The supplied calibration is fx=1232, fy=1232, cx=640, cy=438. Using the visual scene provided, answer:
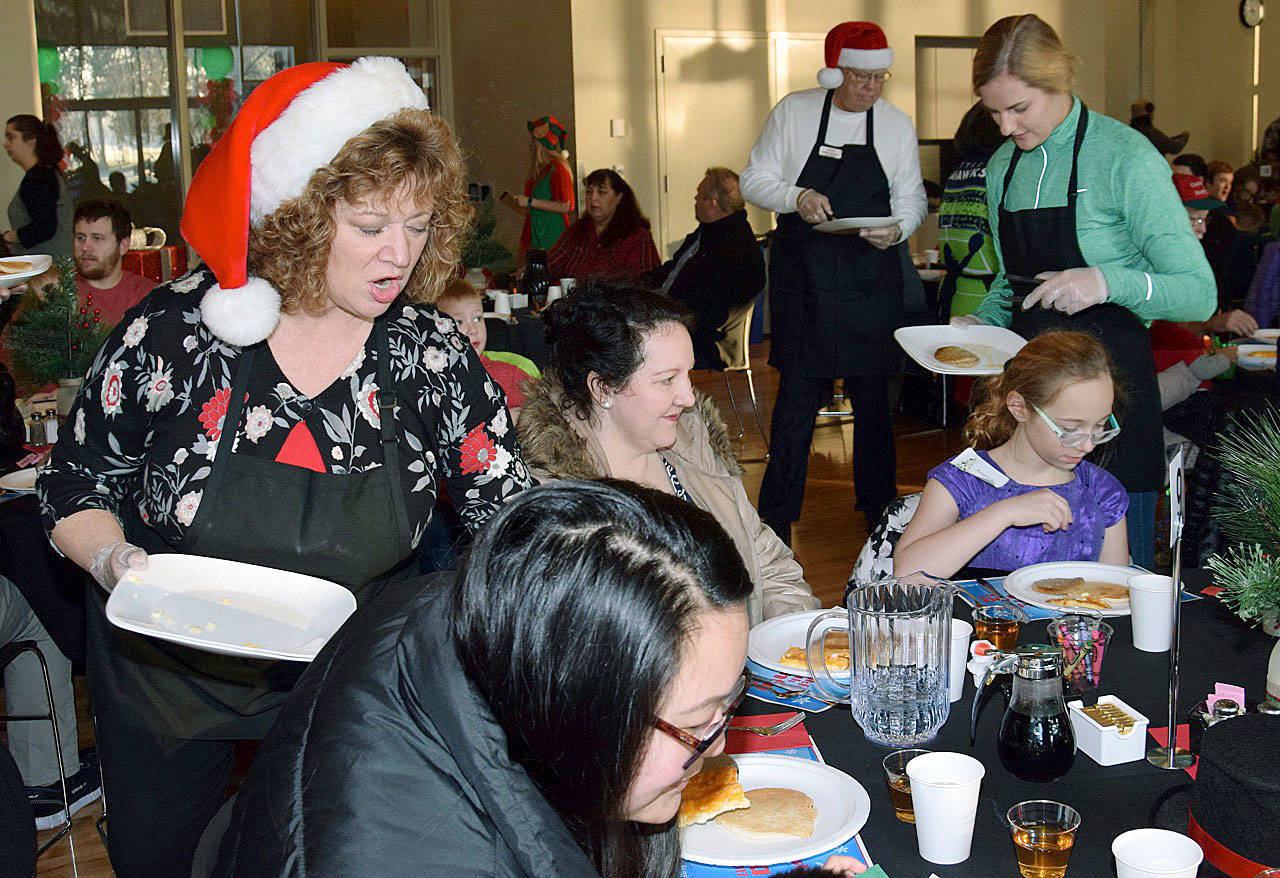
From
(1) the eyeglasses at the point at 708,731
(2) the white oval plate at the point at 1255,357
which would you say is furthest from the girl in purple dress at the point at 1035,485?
(2) the white oval plate at the point at 1255,357

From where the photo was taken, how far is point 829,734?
1572 millimetres

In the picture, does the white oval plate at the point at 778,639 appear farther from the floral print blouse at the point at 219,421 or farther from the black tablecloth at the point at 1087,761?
the floral print blouse at the point at 219,421

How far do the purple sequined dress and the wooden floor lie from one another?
1.53 m

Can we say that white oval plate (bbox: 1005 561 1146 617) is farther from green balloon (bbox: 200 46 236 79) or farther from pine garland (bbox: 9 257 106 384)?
green balloon (bbox: 200 46 236 79)

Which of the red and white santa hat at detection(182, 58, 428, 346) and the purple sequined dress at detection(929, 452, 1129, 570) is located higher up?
the red and white santa hat at detection(182, 58, 428, 346)

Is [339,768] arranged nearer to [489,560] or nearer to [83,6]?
[489,560]

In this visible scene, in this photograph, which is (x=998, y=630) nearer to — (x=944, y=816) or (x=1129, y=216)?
(x=944, y=816)

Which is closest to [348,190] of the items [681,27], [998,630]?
[998,630]

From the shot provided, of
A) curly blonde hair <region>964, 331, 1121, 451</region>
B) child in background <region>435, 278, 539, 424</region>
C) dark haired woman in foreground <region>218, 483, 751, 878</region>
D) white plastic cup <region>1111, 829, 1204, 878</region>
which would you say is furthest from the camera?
child in background <region>435, 278, 539, 424</region>

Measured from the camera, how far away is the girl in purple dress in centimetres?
228

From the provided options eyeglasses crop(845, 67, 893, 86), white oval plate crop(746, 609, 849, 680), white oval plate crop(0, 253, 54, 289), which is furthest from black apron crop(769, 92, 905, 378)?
white oval plate crop(0, 253, 54, 289)

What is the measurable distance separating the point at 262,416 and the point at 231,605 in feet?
0.92

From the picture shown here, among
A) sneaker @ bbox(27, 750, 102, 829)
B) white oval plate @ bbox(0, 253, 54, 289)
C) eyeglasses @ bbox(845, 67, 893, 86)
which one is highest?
eyeglasses @ bbox(845, 67, 893, 86)

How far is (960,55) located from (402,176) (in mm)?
9863
